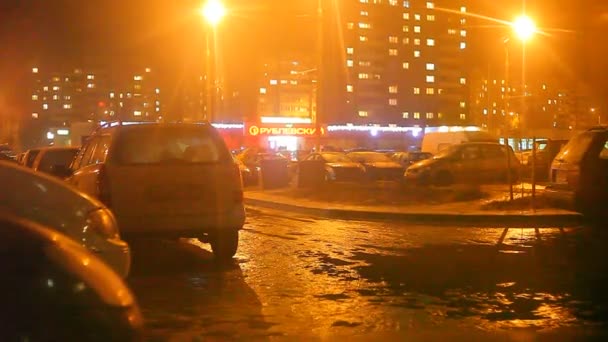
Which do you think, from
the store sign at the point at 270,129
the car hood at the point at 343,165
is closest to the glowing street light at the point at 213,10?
the car hood at the point at 343,165

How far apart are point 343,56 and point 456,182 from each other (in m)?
114

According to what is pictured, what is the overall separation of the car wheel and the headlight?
66.0 feet

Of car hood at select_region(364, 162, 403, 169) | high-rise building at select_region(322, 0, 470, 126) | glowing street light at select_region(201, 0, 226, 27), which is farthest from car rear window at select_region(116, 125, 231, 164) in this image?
high-rise building at select_region(322, 0, 470, 126)

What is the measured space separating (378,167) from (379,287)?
80.7ft

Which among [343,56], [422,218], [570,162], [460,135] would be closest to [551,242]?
[570,162]

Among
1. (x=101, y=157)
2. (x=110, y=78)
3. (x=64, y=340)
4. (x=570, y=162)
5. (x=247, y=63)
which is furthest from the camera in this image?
(x=247, y=63)

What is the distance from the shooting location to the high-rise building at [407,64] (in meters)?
144

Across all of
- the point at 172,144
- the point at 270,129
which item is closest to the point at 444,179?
the point at 172,144

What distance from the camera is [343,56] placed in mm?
138875

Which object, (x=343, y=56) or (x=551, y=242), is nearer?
(x=551, y=242)

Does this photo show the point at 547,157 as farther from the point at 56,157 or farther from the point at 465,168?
the point at 56,157

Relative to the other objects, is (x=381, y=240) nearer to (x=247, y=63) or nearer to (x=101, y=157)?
(x=101, y=157)

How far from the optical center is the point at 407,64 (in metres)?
148

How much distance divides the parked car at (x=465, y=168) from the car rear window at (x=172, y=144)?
1615 centimetres
